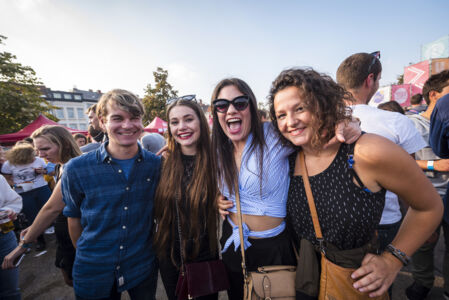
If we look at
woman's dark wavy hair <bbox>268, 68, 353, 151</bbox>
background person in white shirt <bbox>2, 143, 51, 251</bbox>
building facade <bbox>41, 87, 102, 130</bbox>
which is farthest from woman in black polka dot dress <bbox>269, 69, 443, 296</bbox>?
building facade <bbox>41, 87, 102, 130</bbox>

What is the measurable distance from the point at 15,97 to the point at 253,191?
56.2 ft

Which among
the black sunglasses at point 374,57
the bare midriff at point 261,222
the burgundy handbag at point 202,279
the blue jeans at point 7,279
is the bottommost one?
the blue jeans at point 7,279

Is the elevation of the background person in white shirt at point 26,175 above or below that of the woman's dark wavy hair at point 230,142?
below

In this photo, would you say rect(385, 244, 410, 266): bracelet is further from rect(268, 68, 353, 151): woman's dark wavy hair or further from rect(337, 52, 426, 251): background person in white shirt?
rect(268, 68, 353, 151): woman's dark wavy hair

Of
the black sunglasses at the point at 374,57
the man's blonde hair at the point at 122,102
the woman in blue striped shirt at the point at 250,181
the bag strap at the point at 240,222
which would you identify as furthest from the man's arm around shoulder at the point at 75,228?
the black sunglasses at the point at 374,57

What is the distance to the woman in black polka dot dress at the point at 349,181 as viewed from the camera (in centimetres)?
107

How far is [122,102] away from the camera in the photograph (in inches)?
65.6

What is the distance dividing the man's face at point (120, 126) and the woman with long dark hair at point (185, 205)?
1.39ft

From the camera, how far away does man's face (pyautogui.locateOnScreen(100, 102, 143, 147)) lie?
5.41ft

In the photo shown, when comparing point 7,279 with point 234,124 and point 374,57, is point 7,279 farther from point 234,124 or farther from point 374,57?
point 374,57

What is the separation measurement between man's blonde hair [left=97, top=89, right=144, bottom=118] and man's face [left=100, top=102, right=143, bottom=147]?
0.11 ft

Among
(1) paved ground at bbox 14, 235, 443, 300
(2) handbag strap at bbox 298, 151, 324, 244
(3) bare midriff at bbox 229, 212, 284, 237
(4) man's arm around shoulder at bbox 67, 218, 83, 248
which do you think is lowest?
(1) paved ground at bbox 14, 235, 443, 300

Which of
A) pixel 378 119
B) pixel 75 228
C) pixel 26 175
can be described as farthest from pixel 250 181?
pixel 26 175

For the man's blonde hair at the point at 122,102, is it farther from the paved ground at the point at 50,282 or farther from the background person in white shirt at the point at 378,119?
the paved ground at the point at 50,282
